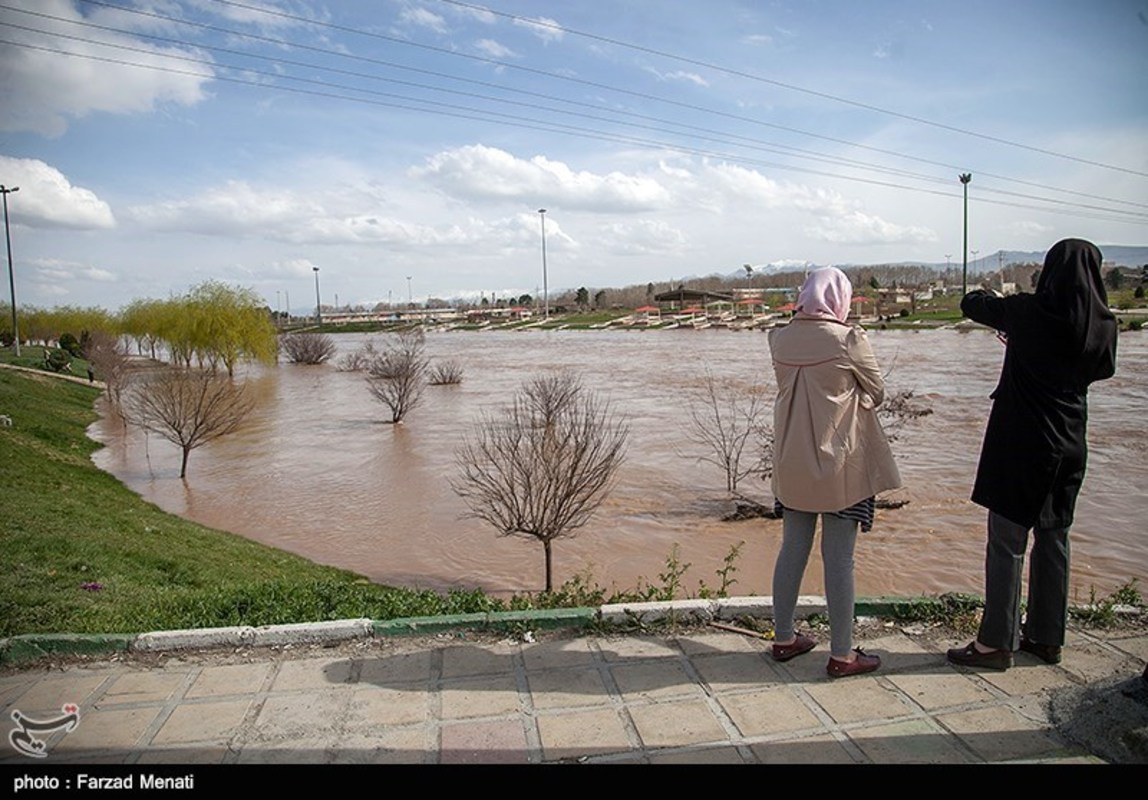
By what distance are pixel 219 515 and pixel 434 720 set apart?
12689mm

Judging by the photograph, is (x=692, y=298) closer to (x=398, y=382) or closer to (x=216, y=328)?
(x=216, y=328)

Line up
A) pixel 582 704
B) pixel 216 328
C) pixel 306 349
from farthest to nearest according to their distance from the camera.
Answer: pixel 306 349
pixel 216 328
pixel 582 704

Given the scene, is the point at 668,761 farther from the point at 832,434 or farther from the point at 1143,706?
the point at 1143,706

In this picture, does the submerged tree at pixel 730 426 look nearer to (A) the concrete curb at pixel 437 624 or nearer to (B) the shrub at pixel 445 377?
(A) the concrete curb at pixel 437 624

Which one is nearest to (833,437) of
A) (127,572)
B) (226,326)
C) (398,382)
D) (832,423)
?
(832,423)

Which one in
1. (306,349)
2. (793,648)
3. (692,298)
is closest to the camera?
(793,648)

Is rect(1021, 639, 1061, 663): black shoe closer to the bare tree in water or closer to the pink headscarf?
the pink headscarf

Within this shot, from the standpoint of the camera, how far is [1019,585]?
11.3ft

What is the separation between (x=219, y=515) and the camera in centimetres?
1436

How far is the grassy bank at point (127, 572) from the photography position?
4520 millimetres

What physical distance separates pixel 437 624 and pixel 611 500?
1055 centimetres

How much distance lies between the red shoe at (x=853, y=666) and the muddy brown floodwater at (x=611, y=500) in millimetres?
2716

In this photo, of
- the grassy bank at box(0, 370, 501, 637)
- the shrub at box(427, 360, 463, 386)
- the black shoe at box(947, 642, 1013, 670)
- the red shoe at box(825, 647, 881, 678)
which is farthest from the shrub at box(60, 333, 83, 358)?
the black shoe at box(947, 642, 1013, 670)

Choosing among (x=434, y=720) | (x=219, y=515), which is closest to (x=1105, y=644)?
(x=434, y=720)
